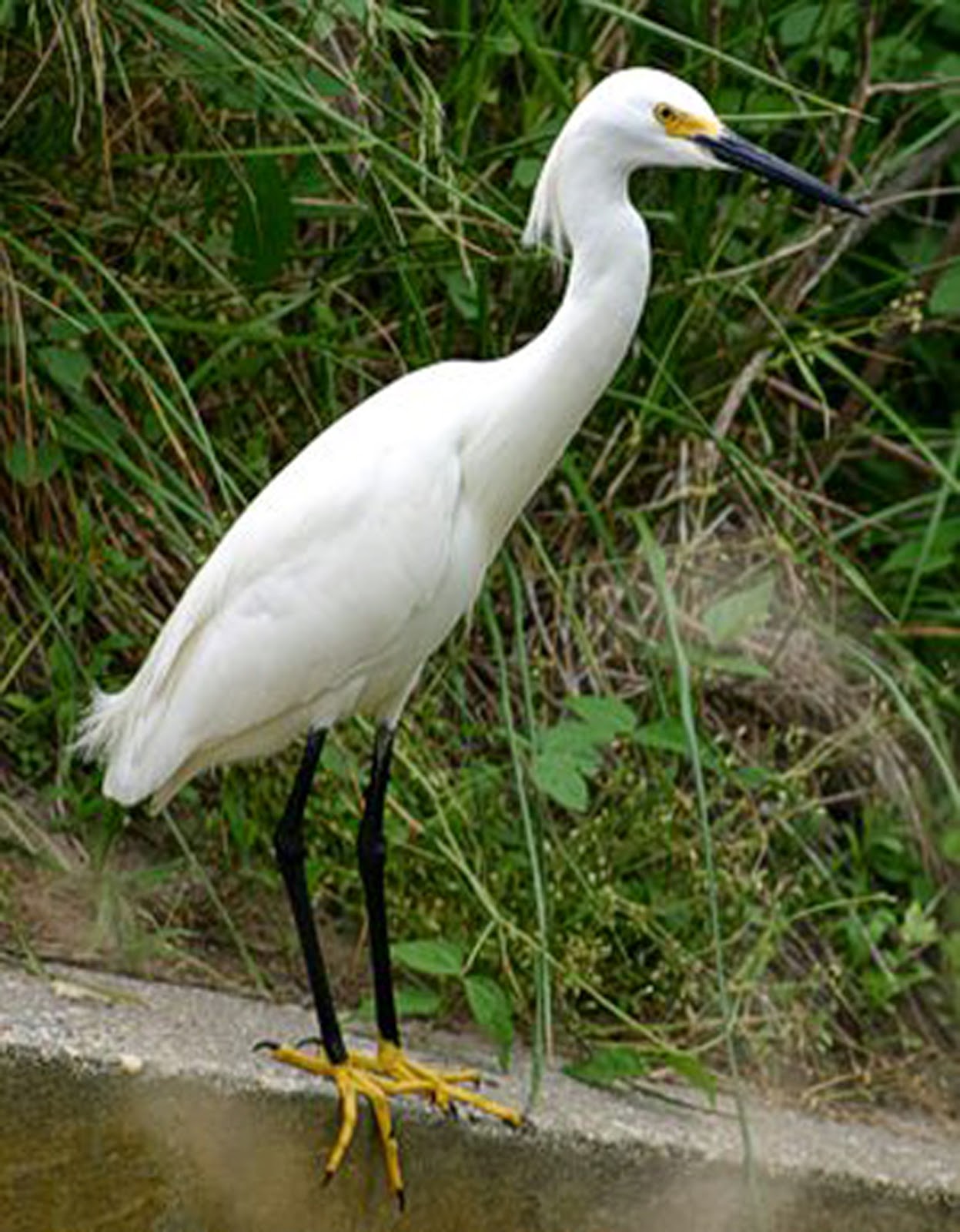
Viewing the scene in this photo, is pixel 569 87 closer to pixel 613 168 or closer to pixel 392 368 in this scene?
pixel 392 368

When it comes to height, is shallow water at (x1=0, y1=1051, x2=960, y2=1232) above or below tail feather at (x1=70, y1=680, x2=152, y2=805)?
below

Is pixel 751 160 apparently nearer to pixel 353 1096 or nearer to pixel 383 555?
pixel 383 555

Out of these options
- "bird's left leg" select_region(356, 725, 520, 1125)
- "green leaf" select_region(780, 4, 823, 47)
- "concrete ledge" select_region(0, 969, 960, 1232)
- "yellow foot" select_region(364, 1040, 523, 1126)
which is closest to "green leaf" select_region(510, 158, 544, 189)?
"green leaf" select_region(780, 4, 823, 47)

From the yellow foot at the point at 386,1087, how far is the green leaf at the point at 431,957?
12cm

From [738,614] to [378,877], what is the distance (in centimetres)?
94

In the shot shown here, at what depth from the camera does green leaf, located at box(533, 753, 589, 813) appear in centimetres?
A: 337

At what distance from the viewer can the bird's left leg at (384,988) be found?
3152 millimetres

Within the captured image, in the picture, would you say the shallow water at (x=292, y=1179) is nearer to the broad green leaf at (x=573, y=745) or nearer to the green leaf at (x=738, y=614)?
the broad green leaf at (x=573, y=745)

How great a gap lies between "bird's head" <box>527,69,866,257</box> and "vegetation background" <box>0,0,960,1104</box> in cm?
36

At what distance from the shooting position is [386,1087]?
310 cm

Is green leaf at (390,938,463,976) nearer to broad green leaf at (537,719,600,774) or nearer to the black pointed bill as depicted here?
broad green leaf at (537,719,600,774)

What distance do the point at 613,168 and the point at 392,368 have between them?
1.19 meters

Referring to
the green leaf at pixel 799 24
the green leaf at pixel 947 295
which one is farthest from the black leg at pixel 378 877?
the green leaf at pixel 799 24

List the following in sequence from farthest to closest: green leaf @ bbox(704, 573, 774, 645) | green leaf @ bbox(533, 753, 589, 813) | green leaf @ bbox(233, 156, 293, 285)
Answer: green leaf @ bbox(704, 573, 774, 645), green leaf @ bbox(233, 156, 293, 285), green leaf @ bbox(533, 753, 589, 813)
